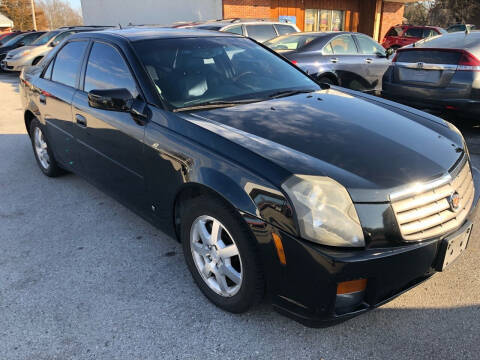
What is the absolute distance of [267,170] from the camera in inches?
81.5

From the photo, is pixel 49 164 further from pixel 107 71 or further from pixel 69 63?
pixel 107 71

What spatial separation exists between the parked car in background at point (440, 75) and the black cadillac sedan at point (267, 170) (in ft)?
9.05

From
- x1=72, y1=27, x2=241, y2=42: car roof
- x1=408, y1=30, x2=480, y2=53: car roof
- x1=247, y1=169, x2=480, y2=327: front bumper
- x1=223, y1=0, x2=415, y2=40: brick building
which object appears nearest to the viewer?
x1=247, y1=169, x2=480, y2=327: front bumper

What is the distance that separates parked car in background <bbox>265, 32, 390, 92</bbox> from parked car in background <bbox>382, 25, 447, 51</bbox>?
12370 millimetres

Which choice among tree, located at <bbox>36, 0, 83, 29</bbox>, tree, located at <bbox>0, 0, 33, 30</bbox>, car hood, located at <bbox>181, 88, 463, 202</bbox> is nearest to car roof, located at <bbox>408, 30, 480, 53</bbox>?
car hood, located at <bbox>181, 88, 463, 202</bbox>

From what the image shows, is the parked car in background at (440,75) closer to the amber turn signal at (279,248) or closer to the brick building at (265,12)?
the amber turn signal at (279,248)

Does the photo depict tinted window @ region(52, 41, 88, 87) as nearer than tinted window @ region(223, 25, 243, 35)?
Yes

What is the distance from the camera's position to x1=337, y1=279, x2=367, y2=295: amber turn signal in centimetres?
194

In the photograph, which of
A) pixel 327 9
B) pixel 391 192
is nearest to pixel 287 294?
pixel 391 192

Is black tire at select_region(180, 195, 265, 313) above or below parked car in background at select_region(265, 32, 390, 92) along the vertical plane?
below

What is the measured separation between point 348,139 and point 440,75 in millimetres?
4083

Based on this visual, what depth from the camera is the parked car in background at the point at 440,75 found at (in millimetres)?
5453

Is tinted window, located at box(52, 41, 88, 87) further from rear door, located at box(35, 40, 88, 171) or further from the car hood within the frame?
the car hood

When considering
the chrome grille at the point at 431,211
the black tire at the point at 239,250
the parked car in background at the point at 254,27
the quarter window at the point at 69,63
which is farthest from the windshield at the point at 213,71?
the parked car in background at the point at 254,27
